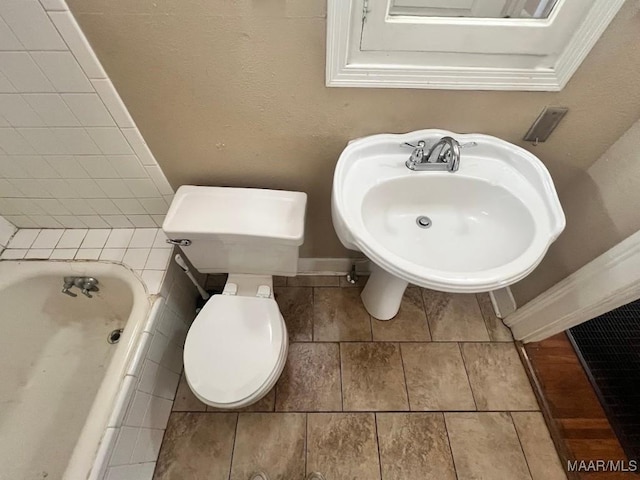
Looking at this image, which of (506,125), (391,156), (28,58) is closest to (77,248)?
(28,58)

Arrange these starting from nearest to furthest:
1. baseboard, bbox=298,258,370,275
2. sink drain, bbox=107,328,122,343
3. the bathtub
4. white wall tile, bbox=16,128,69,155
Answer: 1. white wall tile, bbox=16,128,69,155
2. the bathtub
3. sink drain, bbox=107,328,122,343
4. baseboard, bbox=298,258,370,275

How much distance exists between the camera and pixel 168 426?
117 cm

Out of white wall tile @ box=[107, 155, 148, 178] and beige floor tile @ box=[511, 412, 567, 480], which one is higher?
white wall tile @ box=[107, 155, 148, 178]

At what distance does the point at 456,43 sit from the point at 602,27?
321 mm

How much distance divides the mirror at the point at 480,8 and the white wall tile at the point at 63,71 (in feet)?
2.59

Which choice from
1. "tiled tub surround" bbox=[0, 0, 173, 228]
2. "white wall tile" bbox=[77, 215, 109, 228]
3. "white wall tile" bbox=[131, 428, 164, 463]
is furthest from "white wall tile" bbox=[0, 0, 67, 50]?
"white wall tile" bbox=[131, 428, 164, 463]

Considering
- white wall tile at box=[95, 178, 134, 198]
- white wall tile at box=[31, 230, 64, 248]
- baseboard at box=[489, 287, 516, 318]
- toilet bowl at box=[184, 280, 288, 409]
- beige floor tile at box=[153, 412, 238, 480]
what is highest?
white wall tile at box=[95, 178, 134, 198]

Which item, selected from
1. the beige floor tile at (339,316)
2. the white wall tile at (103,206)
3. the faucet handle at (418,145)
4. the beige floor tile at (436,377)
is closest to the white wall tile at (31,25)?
the white wall tile at (103,206)

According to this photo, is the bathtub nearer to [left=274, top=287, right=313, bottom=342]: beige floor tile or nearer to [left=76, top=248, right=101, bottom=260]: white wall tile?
[left=76, top=248, right=101, bottom=260]: white wall tile

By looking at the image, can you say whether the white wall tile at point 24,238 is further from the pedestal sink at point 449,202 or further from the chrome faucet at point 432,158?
the chrome faucet at point 432,158

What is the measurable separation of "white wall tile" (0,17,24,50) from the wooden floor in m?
1.96

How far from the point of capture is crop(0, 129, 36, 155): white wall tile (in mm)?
900

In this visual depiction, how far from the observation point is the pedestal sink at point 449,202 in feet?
2.64

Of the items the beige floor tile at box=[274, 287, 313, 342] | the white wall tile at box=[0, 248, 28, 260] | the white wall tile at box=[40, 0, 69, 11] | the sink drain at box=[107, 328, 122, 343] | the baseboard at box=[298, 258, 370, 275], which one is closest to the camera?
the white wall tile at box=[40, 0, 69, 11]
